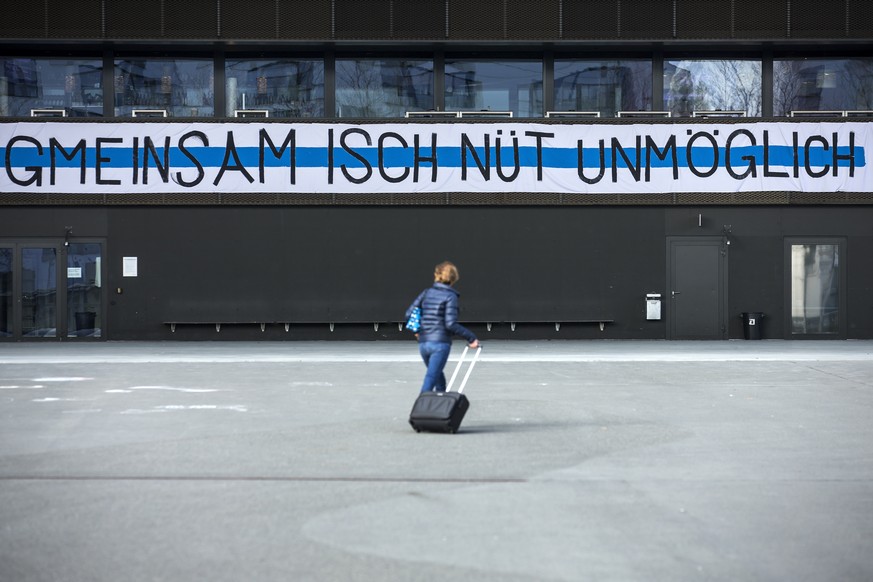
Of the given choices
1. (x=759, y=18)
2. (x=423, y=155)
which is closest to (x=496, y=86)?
(x=423, y=155)

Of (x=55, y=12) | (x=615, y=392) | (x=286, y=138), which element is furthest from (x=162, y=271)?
(x=615, y=392)

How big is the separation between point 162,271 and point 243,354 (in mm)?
5649

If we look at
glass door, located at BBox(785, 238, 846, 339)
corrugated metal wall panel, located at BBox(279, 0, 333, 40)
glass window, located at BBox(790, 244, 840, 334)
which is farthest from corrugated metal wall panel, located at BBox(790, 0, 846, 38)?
corrugated metal wall panel, located at BBox(279, 0, 333, 40)

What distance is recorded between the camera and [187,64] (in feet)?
97.9

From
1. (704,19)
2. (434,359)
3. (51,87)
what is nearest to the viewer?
(434,359)

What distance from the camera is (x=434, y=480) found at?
31.3ft

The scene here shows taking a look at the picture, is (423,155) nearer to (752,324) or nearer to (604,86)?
(604,86)

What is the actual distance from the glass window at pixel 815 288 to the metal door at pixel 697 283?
183 cm

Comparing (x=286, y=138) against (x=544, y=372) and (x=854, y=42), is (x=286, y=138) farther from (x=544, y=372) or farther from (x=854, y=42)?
(x=854, y=42)

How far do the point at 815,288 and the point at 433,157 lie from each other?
10.2 meters

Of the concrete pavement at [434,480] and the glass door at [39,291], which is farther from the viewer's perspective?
the glass door at [39,291]

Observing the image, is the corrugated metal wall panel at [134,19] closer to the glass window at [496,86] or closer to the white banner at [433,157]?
the white banner at [433,157]

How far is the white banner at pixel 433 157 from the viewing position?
2902cm

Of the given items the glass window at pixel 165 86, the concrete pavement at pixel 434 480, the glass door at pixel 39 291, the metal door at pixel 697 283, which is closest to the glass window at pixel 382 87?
the glass window at pixel 165 86
